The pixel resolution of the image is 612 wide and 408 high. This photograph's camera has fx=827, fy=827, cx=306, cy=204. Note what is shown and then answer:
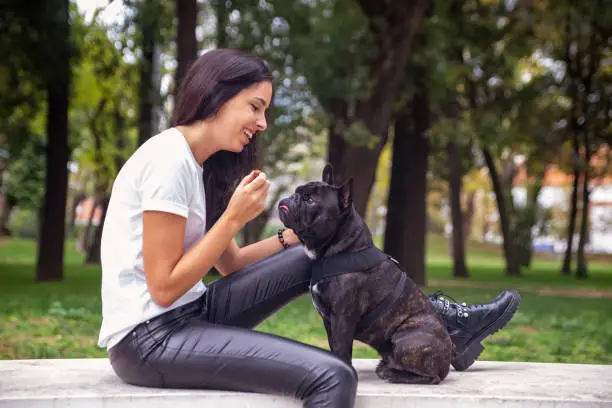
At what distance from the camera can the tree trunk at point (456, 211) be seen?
88.5 ft

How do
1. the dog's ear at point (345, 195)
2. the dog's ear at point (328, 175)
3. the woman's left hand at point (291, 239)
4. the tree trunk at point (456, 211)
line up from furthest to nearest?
the tree trunk at point (456, 211)
the woman's left hand at point (291, 239)
the dog's ear at point (328, 175)
the dog's ear at point (345, 195)

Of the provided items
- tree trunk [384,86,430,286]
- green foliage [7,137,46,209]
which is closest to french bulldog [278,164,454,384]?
tree trunk [384,86,430,286]

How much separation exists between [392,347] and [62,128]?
50.6 feet

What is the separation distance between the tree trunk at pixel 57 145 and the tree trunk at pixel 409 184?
729cm

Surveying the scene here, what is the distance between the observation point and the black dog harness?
4016mm

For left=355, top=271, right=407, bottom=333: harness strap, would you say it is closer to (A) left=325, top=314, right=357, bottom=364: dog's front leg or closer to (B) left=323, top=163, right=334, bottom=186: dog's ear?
(A) left=325, top=314, right=357, bottom=364: dog's front leg

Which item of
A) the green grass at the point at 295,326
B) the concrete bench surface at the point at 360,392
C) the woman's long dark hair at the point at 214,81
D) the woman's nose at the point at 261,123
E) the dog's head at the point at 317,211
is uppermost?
the woman's long dark hair at the point at 214,81

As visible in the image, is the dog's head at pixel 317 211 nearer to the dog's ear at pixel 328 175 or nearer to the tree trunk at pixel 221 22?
the dog's ear at pixel 328 175

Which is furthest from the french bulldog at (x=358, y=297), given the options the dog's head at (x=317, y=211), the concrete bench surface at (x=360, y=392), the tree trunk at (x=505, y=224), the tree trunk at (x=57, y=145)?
the tree trunk at (x=505, y=224)

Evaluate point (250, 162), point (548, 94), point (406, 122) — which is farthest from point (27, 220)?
point (250, 162)

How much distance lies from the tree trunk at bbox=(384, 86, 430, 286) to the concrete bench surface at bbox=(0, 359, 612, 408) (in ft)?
46.0

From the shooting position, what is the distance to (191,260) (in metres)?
3.49

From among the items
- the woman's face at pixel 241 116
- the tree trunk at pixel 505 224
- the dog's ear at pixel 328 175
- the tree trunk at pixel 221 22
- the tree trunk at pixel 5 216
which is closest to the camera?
the woman's face at pixel 241 116

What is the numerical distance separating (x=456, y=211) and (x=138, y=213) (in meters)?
25.4
